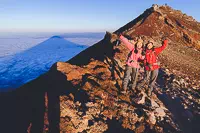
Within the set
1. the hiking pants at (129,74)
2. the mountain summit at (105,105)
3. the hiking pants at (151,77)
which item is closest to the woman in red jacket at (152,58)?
the hiking pants at (151,77)

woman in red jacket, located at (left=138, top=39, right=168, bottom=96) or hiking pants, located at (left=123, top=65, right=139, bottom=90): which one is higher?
woman in red jacket, located at (left=138, top=39, right=168, bottom=96)

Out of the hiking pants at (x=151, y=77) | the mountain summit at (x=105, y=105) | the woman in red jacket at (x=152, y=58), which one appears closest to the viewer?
the mountain summit at (x=105, y=105)

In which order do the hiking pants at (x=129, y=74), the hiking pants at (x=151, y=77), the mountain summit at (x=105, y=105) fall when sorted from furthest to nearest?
the hiking pants at (x=151, y=77), the hiking pants at (x=129, y=74), the mountain summit at (x=105, y=105)

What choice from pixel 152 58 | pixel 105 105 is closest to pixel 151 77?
pixel 152 58

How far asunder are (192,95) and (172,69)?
4646 millimetres

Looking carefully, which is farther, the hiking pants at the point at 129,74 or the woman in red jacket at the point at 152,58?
the hiking pants at the point at 129,74

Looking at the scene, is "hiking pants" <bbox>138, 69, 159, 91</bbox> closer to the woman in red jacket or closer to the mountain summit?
the woman in red jacket

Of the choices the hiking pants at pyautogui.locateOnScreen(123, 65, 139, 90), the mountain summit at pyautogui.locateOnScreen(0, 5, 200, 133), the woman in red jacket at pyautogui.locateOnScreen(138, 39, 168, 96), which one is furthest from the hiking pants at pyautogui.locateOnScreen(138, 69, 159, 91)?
the mountain summit at pyautogui.locateOnScreen(0, 5, 200, 133)

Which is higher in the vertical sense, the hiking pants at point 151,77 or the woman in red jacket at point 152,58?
the woman in red jacket at point 152,58

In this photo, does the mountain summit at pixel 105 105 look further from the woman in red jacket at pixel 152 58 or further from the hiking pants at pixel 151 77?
the woman in red jacket at pixel 152 58

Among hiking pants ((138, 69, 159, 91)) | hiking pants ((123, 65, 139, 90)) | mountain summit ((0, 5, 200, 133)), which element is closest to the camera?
mountain summit ((0, 5, 200, 133))

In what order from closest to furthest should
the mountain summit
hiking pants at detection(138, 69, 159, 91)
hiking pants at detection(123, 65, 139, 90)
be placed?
1. the mountain summit
2. hiking pants at detection(123, 65, 139, 90)
3. hiking pants at detection(138, 69, 159, 91)

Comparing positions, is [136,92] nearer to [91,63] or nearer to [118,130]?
[118,130]

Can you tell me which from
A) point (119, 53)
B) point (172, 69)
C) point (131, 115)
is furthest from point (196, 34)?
point (131, 115)
